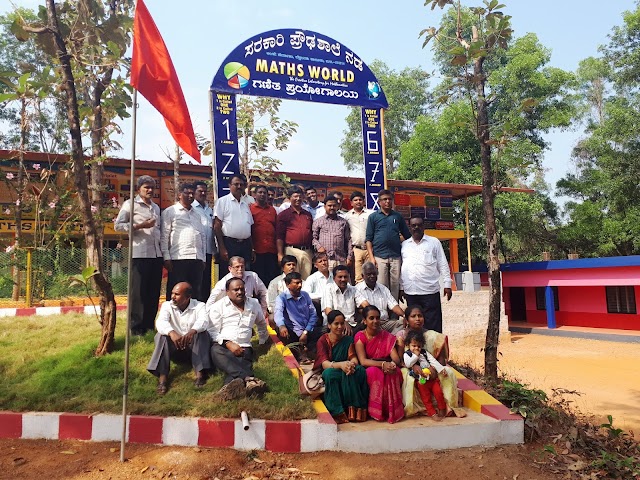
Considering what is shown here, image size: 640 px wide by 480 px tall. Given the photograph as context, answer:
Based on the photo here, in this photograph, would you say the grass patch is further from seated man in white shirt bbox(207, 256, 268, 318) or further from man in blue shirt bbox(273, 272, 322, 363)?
seated man in white shirt bbox(207, 256, 268, 318)

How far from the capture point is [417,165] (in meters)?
21.4

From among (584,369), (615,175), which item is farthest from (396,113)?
(584,369)

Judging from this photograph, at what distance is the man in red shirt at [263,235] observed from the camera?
6527 millimetres

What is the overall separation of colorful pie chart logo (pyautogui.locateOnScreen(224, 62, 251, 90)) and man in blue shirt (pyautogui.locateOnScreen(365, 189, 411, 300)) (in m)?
3.28

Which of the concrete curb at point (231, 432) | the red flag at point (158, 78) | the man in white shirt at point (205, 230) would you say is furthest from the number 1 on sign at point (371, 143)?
the concrete curb at point (231, 432)

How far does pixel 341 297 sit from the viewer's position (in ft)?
18.3

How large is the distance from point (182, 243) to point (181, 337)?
1.35 meters

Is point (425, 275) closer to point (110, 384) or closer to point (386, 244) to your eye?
point (386, 244)

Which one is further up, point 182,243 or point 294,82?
point 294,82

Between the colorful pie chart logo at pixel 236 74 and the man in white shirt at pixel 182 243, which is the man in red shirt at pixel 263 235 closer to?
the man in white shirt at pixel 182 243

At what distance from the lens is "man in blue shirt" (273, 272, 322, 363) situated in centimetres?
539

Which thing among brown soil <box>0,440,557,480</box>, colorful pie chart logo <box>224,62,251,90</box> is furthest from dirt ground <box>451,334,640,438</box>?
colorful pie chart logo <box>224,62,251,90</box>

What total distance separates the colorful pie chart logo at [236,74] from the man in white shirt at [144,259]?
3.00 metres

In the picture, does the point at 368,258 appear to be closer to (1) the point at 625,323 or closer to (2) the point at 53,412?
(2) the point at 53,412
